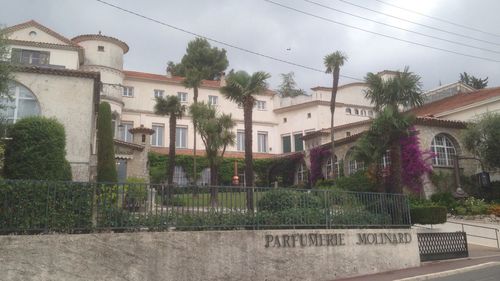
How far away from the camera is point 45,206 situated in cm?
1012

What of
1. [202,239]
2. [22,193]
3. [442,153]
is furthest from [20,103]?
[442,153]

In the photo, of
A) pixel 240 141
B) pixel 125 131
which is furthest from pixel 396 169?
pixel 125 131

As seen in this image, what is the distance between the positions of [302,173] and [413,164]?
44.9 ft

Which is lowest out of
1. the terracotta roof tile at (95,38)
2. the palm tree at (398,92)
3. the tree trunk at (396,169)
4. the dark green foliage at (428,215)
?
the dark green foliage at (428,215)

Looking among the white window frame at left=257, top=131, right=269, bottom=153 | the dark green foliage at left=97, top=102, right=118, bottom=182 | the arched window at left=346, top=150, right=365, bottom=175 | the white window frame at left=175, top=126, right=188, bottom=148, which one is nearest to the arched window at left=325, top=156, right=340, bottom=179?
the arched window at left=346, top=150, right=365, bottom=175

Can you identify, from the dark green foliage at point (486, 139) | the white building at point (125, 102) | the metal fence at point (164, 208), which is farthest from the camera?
the dark green foliage at point (486, 139)

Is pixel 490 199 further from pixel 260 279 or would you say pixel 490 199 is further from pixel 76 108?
pixel 76 108

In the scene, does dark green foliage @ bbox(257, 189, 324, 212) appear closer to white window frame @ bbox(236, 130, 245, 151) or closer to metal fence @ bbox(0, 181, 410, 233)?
metal fence @ bbox(0, 181, 410, 233)

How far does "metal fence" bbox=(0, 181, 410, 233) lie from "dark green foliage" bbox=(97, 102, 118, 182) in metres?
15.5

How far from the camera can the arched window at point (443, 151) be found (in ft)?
99.9

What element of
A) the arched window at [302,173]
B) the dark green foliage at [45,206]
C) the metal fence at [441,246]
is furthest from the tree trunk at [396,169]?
Answer: the arched window at [302,173]

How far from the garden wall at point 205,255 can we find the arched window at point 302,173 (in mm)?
25406

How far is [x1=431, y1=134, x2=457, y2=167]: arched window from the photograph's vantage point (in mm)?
30453

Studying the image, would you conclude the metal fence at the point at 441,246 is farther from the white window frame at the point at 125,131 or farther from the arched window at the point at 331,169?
the white window frame at the point at 125,131
